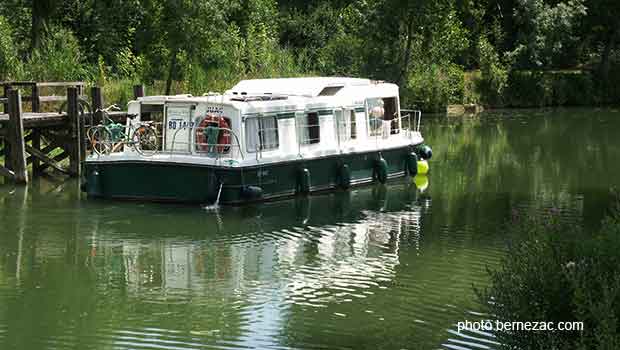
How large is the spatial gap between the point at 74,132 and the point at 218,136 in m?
5.46

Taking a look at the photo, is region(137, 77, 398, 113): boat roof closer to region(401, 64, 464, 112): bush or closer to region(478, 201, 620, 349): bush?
region(478, 201, 620, 349): bush

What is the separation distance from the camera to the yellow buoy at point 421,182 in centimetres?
2569

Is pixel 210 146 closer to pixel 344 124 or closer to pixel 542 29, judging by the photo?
pixel 344 124

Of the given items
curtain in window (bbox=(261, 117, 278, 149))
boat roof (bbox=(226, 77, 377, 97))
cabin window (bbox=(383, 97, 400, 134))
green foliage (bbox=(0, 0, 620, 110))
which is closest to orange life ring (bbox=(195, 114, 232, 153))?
curtain in window (bbox=(261, 117, 278, 149))

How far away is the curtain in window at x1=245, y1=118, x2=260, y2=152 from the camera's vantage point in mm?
22469

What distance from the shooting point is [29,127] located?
25.6 m

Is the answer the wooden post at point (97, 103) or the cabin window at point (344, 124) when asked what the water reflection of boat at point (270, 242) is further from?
the wooden post at point (97, 103)

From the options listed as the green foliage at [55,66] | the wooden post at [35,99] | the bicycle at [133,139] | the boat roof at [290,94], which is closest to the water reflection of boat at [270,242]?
the bicycle at [133,139]

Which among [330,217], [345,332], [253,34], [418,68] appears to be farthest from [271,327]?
[418,68]

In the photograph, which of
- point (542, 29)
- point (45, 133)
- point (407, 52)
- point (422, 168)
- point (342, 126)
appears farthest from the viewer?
point (542, 29)

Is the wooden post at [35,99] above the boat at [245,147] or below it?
above

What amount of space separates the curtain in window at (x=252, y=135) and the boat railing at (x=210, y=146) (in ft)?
1.25

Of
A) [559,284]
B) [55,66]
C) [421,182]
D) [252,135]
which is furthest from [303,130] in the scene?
[559,284]

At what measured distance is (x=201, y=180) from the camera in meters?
21.8
